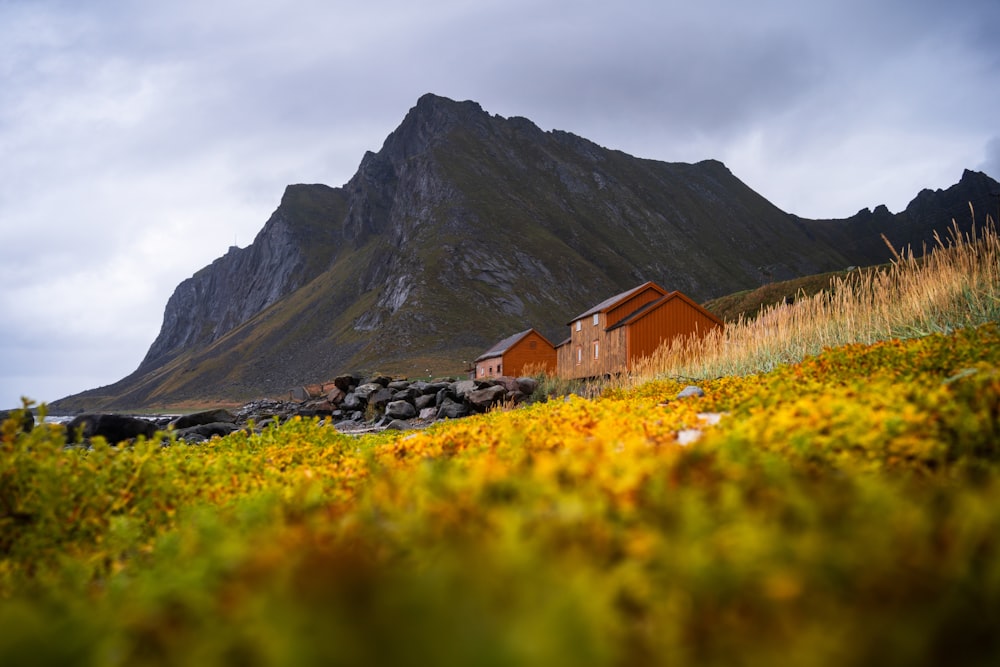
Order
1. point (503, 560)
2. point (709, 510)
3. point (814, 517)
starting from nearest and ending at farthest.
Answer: point (503, 560) < point (814, 517) < point (709, 510)

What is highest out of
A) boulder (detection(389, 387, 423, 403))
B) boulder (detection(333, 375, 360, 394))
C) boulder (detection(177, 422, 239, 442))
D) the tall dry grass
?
the tall dry grass

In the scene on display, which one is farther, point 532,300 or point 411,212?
point 411,212

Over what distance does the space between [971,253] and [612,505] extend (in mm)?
9358

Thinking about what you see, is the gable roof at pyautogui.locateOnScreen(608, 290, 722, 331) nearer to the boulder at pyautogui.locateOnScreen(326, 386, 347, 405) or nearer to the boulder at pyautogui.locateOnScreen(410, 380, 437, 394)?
the boulder at pyautogui.locateOnScreen(410, 380, 437, 394)

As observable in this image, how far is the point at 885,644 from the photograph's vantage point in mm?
1331

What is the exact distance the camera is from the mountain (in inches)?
3597

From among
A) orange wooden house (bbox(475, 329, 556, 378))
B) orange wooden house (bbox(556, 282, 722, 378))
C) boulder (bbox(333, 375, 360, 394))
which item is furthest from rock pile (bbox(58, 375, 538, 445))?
orange wooden house (bbox(475, 329, 556, 378))

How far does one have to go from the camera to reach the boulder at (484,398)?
1933 centimetres

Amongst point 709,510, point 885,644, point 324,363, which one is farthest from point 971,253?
point 324,363

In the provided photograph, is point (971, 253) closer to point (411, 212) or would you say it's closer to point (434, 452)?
point (434, 452)

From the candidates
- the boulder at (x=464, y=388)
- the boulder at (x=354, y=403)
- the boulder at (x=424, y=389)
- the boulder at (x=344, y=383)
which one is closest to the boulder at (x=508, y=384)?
the boulder at (x=464, y=388)

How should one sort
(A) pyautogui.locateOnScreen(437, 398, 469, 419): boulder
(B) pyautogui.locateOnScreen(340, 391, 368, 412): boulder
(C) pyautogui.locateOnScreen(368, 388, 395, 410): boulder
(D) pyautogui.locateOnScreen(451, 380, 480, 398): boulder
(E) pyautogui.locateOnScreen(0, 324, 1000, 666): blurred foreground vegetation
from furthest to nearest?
1. (B) pyautogui.locateOnScreen(340, 391, 368, 412): boulder
2. (C) pyautogui.locateOnScreen(368, 388, 395, 410): boulder
3. (D) pyautogui.locateOnScreen(451, 380, 480, 398): boulder
4. (A) pyautogui.locateOnScreen(437, 398, 469, 419): boulder
5. (E) pyautogui.locateOnScreen(0, 324, 1000, 666): blurred foreground vegetation

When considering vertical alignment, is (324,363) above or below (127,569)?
above

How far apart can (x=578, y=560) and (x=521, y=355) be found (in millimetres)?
39857
